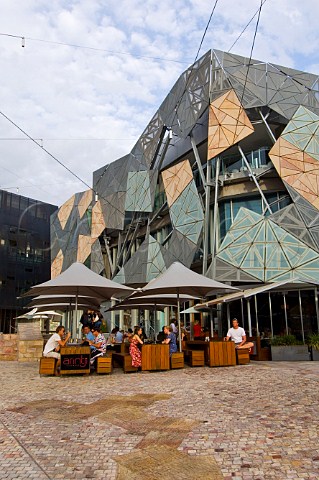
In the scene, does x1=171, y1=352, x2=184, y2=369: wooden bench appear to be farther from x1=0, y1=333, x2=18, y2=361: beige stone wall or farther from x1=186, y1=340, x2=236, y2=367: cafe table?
x1=0, y1=333, x2=18, y2=361: beige stone wall

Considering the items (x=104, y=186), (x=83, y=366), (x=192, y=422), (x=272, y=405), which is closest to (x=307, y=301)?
(x=83, y=366)

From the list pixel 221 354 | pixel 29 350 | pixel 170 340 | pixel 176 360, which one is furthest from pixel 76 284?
pixel 29 350

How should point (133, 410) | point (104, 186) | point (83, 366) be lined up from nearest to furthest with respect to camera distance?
point (133, 410)
point (83, 366)
point (104, 186)

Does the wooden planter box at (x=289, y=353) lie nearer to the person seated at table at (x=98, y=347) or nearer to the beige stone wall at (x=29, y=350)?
the person seated at table at (x=98, y=347)

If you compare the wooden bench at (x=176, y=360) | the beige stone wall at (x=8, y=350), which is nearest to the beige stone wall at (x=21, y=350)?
the beige stone wall at (x=8, y=350)

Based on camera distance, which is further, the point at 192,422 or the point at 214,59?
the point at 214,59

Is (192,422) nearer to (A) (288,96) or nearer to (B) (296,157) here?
(B) (296,157)

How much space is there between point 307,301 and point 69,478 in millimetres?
15785

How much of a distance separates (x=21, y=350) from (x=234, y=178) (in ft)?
45.1

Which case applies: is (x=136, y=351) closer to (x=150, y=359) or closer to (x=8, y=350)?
(x=150, y=359)

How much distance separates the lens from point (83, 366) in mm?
11375

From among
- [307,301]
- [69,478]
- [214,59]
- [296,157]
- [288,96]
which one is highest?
[214,59]

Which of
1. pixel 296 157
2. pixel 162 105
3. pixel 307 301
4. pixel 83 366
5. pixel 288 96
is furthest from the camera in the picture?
pixel 162 105

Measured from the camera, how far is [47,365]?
11305mm
